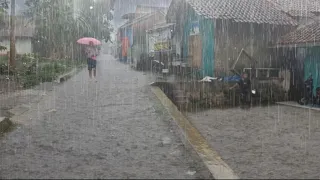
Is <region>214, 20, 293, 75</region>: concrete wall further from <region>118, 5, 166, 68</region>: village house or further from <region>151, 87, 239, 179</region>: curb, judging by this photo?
<region>118, 5, 166, 68</region>: village house

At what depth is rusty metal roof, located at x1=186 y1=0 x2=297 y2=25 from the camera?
53.6 feet

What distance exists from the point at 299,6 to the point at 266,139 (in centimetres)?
1245

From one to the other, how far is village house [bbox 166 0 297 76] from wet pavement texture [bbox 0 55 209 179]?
7.27 m

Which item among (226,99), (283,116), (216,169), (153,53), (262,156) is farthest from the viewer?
(153,53)

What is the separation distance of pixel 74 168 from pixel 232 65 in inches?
508

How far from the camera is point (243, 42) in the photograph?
1705cm

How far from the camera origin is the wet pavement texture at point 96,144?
498cm

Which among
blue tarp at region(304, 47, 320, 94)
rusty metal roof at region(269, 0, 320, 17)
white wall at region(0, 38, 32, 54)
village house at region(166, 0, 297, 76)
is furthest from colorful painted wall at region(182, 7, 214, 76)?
white wall at region(0, 38, 32, 54)

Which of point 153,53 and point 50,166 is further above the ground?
point 153,53

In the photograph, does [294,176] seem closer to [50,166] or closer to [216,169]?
[216,169]

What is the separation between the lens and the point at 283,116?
11.4 metres

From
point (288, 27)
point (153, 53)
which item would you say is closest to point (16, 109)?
point (288, 27)

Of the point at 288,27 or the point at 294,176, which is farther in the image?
the point at 288,27

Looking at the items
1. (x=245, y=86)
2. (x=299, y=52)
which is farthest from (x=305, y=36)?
(x=245, y=86)
